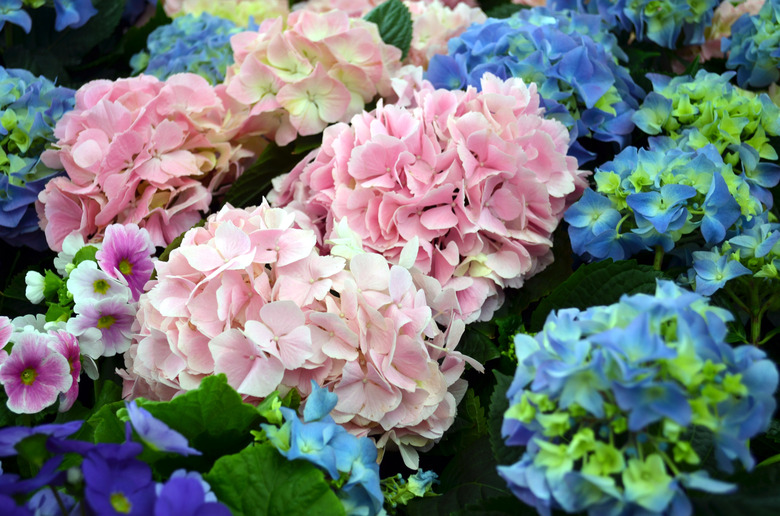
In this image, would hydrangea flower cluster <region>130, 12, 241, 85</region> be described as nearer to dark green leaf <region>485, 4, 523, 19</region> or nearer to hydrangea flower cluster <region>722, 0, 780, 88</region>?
dark green leaf <region>485, 4, 523, 19</region>

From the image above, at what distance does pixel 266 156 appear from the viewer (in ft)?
3.65

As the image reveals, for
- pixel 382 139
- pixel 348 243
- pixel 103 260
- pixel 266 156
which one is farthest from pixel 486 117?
pixel 103 260

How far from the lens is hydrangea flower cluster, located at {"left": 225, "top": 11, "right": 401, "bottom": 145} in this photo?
3.53 feet

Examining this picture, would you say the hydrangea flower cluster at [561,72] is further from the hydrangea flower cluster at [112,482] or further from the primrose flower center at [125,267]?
the hydrangea flower cluster at [112,482]

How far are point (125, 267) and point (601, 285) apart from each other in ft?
1.98

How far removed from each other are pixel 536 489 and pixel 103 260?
605 millimetres

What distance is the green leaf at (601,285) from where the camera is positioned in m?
0.85

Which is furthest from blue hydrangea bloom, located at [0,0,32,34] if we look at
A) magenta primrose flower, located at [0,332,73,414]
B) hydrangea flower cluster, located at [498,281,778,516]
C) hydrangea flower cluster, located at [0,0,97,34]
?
hydrangea flower cluster, located at [498,281,778,516]

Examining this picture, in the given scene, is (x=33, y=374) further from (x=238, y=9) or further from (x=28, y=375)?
(x=238, y=9)

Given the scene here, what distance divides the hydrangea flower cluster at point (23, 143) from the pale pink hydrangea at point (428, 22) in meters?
0.52

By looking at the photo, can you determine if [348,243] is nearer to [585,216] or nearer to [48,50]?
[585,216]

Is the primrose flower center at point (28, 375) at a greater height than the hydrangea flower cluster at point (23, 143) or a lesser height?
lesser

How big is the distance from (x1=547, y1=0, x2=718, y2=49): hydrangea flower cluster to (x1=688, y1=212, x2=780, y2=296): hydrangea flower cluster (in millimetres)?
475

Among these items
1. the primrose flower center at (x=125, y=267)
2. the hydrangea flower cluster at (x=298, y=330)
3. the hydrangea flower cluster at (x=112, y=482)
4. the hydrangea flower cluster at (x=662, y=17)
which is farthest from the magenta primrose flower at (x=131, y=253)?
the hydrangea flower cluster at (x=662, y=17)
